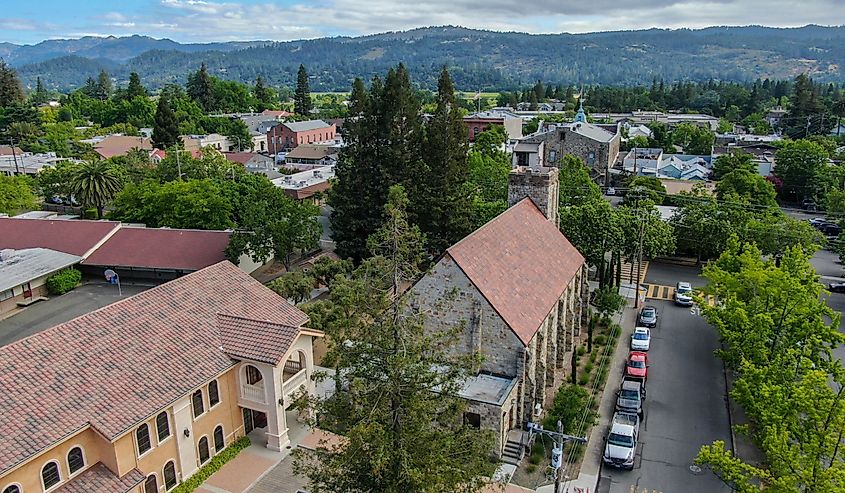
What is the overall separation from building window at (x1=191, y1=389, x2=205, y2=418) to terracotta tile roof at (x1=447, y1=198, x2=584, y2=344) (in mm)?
11666

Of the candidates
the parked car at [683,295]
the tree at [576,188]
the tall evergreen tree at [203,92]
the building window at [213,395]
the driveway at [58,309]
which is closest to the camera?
the building window at [213,395]

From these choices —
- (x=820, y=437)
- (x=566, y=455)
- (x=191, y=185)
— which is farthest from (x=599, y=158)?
(x=820, y=437)

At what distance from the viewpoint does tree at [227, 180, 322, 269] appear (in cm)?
4503

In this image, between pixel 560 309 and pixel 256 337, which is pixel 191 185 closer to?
pixel 256 337

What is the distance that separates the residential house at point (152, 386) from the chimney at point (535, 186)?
15.2 meters

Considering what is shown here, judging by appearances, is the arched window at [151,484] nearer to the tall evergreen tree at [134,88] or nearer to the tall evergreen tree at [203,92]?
the tall evergreen tree at [203,92]

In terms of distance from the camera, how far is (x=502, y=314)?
84.0 ft

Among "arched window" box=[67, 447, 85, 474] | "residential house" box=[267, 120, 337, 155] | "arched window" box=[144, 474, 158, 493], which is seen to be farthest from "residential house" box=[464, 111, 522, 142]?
"arched window" box=[67, 447, 85, 474]

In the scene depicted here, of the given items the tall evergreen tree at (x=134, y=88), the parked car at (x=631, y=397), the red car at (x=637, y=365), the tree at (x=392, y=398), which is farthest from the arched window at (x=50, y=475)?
the tall evergreen tree at (x=134, y=88)

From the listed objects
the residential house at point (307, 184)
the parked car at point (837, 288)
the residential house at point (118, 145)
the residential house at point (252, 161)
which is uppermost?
the residential house at point (118, 145)

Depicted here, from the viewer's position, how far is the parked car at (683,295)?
42.7 metres

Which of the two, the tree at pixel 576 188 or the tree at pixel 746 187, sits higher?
the tree at pixel 576 188

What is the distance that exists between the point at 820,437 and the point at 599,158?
218 feet

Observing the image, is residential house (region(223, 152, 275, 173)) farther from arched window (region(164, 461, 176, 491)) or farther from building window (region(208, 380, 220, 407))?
arched window (region(164, 461, 176, 491))
